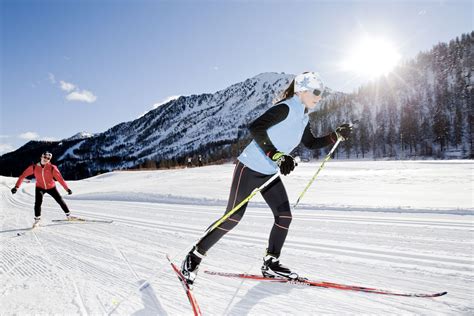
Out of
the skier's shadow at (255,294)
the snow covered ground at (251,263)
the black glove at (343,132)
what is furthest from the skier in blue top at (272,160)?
the black glove at (343,132)

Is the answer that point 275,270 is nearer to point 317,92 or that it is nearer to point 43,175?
point 317,92

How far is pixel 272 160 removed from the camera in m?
2.68

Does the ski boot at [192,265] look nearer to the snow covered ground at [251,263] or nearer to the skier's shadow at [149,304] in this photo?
the snow covered ground at [251,263]

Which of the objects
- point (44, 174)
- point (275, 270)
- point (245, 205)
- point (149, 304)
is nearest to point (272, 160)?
point (245, 205)

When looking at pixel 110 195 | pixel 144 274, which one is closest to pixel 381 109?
pixel 110 195

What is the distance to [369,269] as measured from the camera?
322 cm

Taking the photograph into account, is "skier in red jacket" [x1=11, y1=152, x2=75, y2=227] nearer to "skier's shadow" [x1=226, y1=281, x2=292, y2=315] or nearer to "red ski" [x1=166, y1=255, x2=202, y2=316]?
"red ski" [x1=166, y1=255, x2=202, y2=316]

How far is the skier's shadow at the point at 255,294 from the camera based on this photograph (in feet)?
8.02

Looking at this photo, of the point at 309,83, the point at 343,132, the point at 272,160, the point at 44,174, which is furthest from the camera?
the point at 44,174

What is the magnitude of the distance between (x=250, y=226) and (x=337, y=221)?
1.75 meters

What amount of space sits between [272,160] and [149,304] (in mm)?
1675

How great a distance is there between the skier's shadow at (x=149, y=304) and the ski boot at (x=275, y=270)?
3.72ft

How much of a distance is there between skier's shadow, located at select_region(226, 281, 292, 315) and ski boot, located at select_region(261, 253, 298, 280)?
0.13 m

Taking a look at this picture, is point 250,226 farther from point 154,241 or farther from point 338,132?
point 338,132
